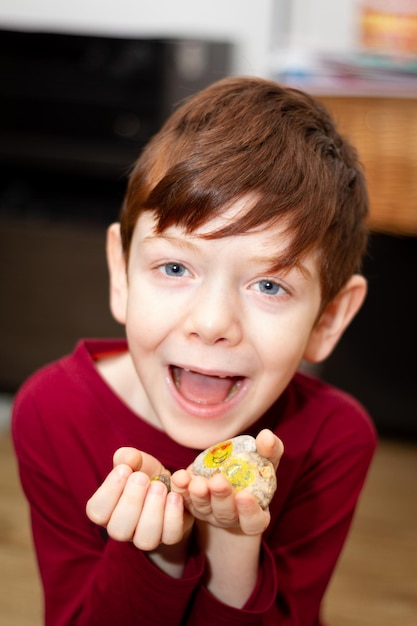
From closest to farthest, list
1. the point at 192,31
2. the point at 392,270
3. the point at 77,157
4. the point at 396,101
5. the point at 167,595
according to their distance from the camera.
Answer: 1. the point at 167,595
2. the point at 396,101
3. the point at 392,270
4. the point at 77,157
5. the point at 192,31

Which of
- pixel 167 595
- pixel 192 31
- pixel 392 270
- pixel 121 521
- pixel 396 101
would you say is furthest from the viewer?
pixel 192 31

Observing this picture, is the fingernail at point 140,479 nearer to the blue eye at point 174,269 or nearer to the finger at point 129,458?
the finger at point 129,458

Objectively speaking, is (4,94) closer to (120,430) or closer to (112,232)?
(112,232)

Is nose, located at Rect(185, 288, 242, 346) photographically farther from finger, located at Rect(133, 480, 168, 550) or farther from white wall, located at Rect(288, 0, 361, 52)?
white wall, located at Rect(288, 0, 361, 52)

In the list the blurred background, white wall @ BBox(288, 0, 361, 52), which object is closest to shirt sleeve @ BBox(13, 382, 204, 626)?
the blurred background

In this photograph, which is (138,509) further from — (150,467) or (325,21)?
(325,21)

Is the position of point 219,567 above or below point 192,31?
below

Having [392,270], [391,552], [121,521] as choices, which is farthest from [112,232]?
[392,270]
